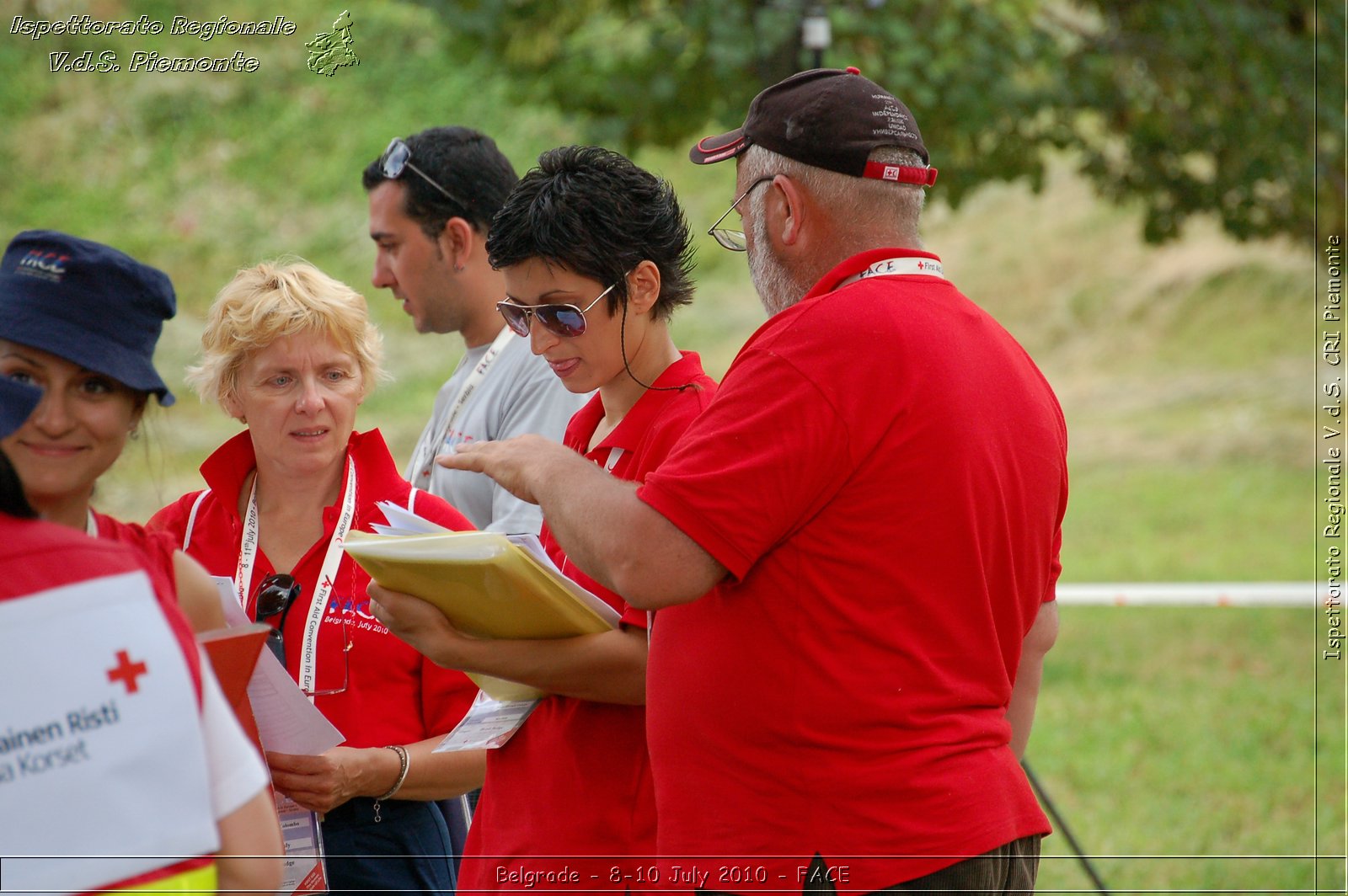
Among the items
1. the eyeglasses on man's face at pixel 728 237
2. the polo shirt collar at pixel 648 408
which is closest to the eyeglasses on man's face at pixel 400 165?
the eyeglasses on man's face at pixel 728 237

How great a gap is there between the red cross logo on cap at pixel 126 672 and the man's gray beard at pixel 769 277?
125 cm

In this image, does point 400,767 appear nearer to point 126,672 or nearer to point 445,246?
point 126,672

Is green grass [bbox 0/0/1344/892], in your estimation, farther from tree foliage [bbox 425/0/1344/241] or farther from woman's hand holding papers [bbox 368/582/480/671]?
woman's hand holding papers [bbox 368/582/480/671]

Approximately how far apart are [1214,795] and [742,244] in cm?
507

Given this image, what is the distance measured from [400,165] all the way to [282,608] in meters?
1.58

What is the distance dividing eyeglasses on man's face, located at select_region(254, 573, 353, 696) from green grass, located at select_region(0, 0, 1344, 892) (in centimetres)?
392

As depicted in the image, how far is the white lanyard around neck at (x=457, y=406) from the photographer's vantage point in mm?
3533

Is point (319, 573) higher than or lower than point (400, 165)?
lower

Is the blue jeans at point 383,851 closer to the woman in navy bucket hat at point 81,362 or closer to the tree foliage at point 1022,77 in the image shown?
the woman in navy bucket hat at point 81,362

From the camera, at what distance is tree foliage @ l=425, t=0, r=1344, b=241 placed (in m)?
6.76

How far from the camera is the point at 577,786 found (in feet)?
7.62

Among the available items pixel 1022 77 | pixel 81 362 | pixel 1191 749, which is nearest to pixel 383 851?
pixel 81 362

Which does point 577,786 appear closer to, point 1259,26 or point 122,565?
point 122,565

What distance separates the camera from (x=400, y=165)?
12.2 feet
